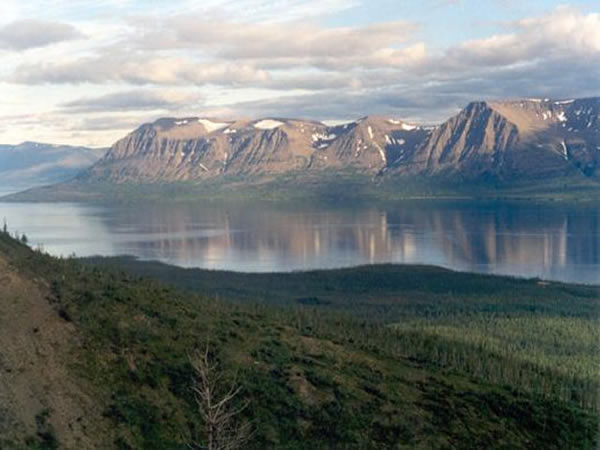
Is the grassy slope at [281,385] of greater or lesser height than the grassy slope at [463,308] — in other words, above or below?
above

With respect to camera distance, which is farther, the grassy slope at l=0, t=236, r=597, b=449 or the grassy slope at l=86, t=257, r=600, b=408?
the grassy slope at l=86, t=257, r=600, b=408

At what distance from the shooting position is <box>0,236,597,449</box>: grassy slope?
1975 inches

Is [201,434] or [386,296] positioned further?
[386,296]

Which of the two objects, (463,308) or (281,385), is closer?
(281,385)

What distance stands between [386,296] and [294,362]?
7686 cm

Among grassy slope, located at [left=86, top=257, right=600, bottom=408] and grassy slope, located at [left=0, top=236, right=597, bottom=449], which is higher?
grassy slope, located at [left=0, top=236, right=597, bottom=449]

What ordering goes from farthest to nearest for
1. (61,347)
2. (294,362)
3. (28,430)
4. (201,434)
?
(294,362)
(61,347)
(201,434)
(28,430)

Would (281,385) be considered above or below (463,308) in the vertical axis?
above

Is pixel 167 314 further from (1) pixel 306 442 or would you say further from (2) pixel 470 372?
(2) pixel 470 372

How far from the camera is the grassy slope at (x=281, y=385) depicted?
5016cm

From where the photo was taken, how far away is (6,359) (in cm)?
4891

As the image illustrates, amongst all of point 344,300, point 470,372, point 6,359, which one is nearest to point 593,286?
point 344,300

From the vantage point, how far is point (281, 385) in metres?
55.5

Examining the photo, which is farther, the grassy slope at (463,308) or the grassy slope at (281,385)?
the grassy slope at (463,308)
